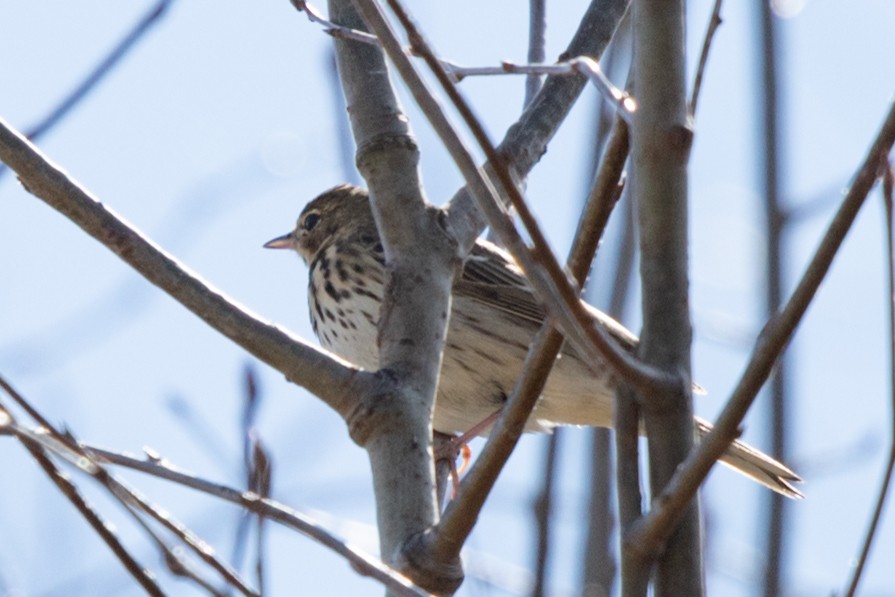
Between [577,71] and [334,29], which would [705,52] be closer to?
[577,71]

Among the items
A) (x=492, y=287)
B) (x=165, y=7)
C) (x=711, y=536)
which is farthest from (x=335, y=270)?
(x=165, y=7)

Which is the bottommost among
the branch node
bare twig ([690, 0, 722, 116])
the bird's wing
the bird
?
the branch node

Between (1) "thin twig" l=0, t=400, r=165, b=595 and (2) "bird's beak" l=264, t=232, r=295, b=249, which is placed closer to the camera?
(1) "thin twig" l=0, t=400, r=165, b=595

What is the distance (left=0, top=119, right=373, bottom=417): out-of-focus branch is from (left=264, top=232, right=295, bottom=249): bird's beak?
5.34 m

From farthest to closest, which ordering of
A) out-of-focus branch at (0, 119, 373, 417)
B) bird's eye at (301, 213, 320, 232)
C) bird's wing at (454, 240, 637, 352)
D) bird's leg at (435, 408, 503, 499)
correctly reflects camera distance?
bird's eye at (301, 213, 320, 232) → bird's wing at (454, 240, 637, 352) → bird's leg at (435, 408, 503, 499) → out-of-focus branch at (0, 119, 373, 417)

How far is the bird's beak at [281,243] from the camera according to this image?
8.26 metres

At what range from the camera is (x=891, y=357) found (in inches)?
79.2

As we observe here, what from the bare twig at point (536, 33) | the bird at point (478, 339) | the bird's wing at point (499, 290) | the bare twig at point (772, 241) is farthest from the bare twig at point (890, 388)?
the bird's wing at point (499, 290)

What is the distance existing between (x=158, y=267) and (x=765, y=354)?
1.42 metres

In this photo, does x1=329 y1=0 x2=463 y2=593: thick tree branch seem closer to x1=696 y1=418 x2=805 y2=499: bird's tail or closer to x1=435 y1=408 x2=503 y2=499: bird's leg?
x1=435 y1=408 x2=503 y2=499: bird's leg

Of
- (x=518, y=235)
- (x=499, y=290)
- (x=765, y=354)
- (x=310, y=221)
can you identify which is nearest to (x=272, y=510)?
(x=518, y=235)

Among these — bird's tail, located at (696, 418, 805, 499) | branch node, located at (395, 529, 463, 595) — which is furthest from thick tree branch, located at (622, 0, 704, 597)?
bird's tail, located at (696, 418, 805, 499)

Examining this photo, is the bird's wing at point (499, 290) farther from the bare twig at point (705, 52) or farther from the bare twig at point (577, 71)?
the bare twig at point (705, 52)

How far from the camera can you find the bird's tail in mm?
5402
